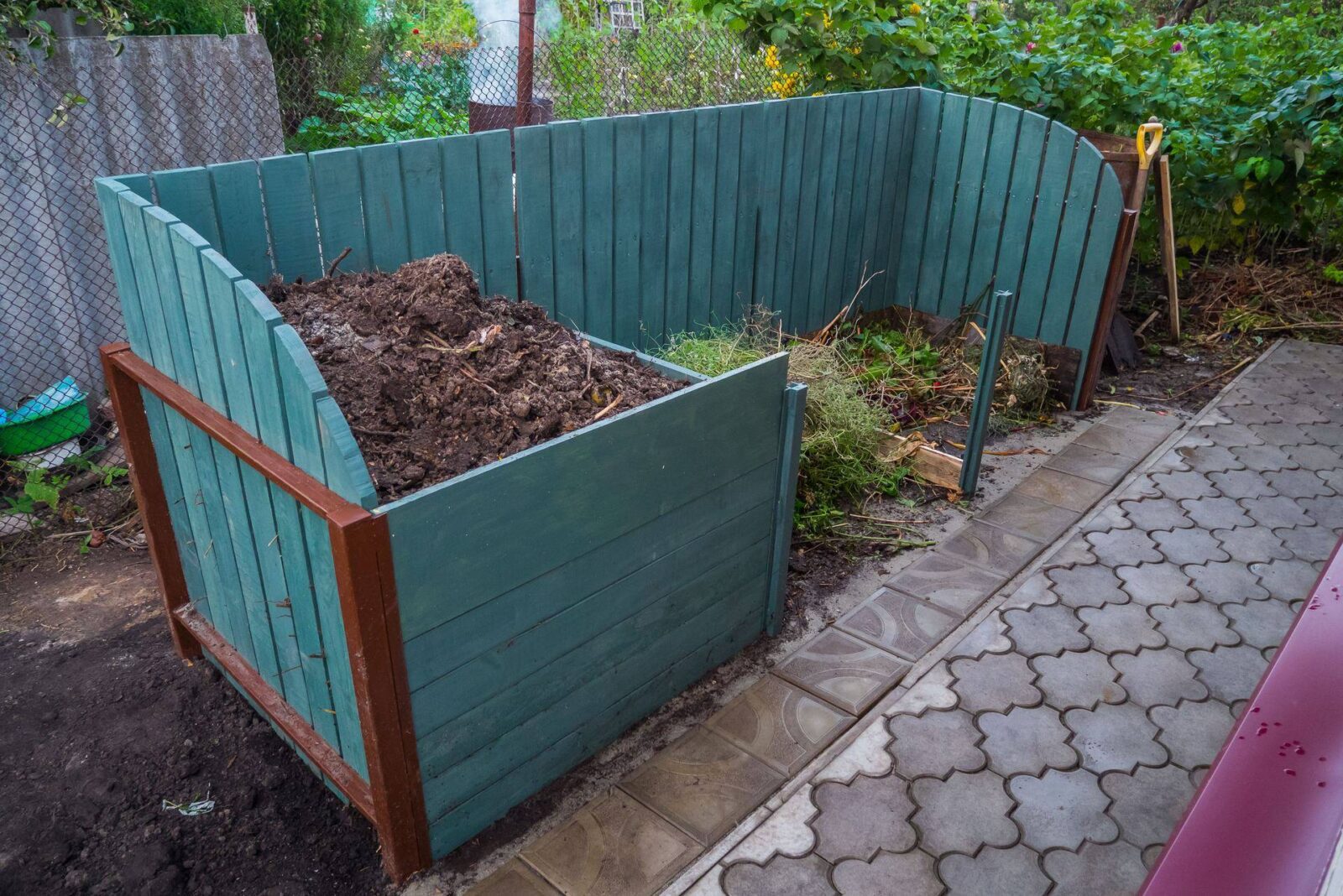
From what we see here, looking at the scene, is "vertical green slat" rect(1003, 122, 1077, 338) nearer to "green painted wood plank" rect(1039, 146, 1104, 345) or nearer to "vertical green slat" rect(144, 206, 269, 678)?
"green painted wood plank" rect(1039, 146, 1104, 345)

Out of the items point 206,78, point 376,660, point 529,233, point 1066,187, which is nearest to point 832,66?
point 1066,187

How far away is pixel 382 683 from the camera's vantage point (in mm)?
2240

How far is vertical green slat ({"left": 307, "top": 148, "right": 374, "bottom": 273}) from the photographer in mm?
3232

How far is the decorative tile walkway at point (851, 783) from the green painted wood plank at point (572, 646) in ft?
1.22

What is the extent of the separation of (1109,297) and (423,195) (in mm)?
3696

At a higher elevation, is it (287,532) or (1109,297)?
(287,532)

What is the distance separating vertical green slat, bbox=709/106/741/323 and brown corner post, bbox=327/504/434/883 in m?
3.16

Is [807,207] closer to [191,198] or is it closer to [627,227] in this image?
[627,227]

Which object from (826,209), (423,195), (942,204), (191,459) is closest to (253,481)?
(191,459)

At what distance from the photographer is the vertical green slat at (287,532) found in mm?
2158

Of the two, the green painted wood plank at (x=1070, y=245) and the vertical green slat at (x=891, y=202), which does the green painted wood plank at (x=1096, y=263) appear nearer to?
the green painted wood plank at (x=1070, y=245)

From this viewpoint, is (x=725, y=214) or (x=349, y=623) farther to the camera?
(x=725, y=214)

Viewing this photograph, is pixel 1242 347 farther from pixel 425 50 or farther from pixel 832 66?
pixel 425 50

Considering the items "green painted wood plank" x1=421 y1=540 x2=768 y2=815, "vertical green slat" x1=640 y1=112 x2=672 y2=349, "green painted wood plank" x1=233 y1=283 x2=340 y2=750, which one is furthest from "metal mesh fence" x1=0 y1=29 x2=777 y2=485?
"green painted wood plank" x1=421 y1=540 x2=768 y2=815
